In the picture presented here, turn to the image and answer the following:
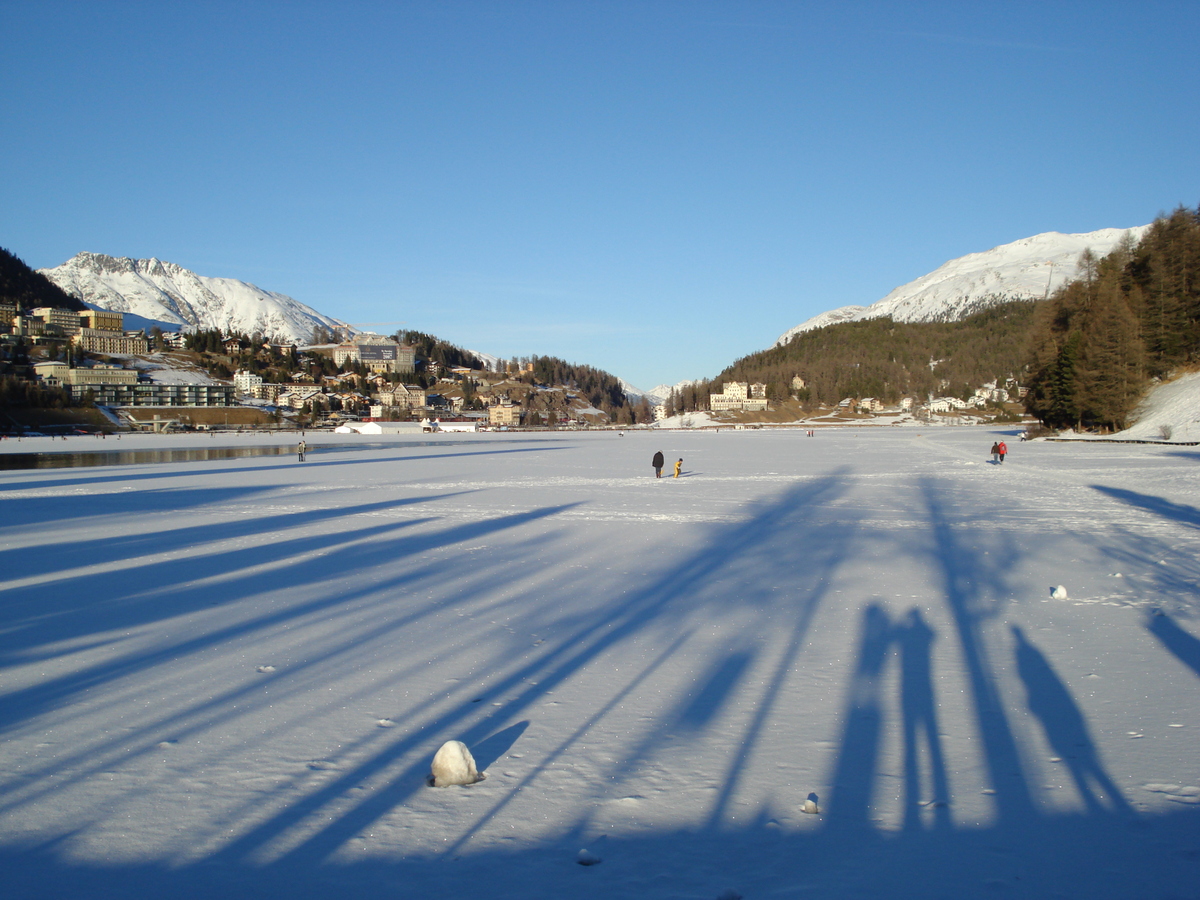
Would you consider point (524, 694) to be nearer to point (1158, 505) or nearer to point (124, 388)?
point (1158, 505)

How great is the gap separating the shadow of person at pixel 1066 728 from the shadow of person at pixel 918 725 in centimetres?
71

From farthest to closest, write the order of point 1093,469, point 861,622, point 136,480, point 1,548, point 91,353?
point 91,353 < point 1093,469 < point 136,480 < point 1,548 < point 861,622

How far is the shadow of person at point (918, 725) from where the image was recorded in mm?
4129

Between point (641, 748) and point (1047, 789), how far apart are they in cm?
236

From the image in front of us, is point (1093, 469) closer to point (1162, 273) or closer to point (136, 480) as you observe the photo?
point (136, 480)

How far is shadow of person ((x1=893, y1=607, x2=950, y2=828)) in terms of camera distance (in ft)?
13.5

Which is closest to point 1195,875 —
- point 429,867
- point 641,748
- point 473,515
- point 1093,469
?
point 641,748

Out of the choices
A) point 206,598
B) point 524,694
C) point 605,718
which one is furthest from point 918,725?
point 206,598

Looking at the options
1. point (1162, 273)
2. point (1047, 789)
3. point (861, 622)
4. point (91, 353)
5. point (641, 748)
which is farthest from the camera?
point (91, 353)

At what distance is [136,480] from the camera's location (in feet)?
88.5

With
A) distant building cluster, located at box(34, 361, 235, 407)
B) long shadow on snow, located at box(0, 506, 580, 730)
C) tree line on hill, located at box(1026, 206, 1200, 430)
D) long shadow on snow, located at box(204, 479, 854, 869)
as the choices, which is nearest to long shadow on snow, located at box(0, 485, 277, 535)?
long shadow on snow, located at box(0, 506, 580, 730)

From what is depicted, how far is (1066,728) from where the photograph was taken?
5.11 meters

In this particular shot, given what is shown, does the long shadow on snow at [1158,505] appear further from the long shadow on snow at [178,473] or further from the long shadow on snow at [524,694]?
the long shadow on snow at [178,473]

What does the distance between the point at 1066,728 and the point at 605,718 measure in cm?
315
